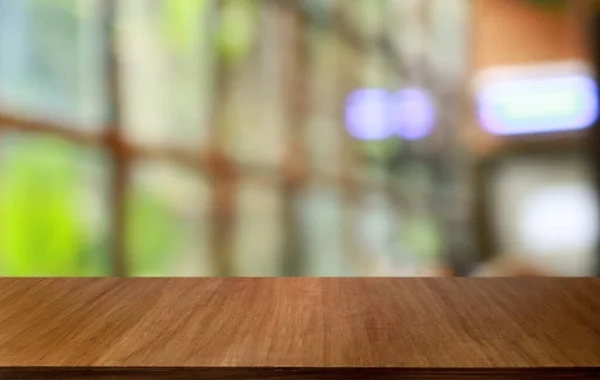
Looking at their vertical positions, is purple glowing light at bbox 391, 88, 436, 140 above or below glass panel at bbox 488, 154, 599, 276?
above

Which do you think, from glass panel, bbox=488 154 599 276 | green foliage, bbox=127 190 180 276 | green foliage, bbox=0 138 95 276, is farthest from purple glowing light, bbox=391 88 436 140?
green foliage, bbox=0 138 95 276

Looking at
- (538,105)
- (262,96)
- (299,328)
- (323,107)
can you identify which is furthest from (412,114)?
(299,328)

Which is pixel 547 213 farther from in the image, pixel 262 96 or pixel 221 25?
pixel 221 25

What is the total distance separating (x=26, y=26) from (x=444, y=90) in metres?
1.37

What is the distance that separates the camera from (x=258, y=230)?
1.60 meters

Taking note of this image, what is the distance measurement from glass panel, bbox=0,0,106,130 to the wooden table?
0.71m

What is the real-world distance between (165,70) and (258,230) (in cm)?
48

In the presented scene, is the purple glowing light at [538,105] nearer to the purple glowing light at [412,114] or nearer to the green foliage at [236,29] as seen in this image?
the purple glowing light at [412,114]

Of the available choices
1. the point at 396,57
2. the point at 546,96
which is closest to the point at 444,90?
the point at 396,57

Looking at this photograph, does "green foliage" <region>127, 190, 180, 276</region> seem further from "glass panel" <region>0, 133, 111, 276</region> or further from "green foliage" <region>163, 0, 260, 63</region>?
"green foliage" <region>163, 0, 260, 63</region>

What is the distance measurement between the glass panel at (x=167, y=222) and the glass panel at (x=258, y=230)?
95mm

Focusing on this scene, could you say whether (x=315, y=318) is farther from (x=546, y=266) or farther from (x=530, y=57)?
(x=530, y=57)

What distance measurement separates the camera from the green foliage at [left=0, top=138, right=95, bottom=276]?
1064mm

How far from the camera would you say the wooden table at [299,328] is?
0.27 meters
